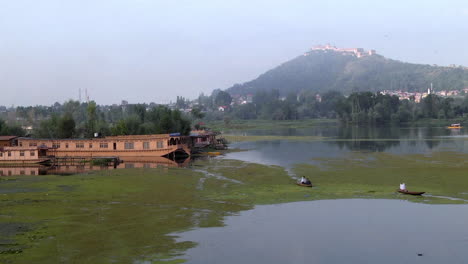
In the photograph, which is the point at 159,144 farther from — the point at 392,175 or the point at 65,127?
the point at 392,175

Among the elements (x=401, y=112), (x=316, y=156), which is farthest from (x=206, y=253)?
(x=401, y=112)

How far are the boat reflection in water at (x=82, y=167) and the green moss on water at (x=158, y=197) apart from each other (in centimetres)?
470

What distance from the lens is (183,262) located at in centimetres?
2327

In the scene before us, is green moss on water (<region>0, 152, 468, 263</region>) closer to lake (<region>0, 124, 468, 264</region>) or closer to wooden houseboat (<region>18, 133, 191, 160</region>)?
lake (<region>0, 124, 468, 264</region>)

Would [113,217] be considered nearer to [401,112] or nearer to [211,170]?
[211,170]

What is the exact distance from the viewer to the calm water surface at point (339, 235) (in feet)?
81.0

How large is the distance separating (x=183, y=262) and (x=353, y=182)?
26.3m

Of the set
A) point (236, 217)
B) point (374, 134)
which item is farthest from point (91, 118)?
point (374, 134)

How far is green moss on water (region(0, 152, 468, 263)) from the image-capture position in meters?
25.0

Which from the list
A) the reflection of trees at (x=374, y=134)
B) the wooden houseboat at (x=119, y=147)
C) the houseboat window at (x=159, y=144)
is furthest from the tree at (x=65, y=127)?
the reflection of trees at (x=374, y=134)

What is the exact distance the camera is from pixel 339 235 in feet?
93.2

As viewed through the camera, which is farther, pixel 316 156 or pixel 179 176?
pixel 316 156

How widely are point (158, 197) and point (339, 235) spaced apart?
52.7 ft

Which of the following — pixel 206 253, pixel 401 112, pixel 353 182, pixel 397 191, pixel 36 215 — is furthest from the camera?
pixel 401 112
